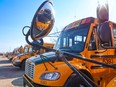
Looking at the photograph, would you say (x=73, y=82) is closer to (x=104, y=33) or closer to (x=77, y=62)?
(x=77, y=62)

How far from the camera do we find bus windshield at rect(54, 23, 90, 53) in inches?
207

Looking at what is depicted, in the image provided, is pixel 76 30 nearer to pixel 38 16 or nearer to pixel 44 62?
pixel 44 62

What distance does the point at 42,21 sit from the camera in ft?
7.68

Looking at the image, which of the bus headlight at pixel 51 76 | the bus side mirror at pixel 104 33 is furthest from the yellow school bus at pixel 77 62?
the bus side mirror at pixel 104 33

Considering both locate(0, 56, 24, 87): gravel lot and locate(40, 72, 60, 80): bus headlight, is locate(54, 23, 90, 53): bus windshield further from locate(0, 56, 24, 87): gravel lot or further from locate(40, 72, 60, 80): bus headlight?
locate(0, 56, 24, 87): gravel lot

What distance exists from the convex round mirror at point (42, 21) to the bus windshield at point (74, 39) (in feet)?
9.45

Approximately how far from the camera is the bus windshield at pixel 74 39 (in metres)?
5.25

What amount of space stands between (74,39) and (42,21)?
3.19 metres

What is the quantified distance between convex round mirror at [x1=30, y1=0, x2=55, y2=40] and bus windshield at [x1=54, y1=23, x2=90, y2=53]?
288 cm

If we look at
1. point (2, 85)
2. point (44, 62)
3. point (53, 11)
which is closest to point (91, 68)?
point (44, 62)

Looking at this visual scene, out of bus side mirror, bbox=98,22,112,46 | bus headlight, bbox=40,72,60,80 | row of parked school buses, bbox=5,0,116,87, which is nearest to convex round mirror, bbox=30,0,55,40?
bus side mirror, bbox=98,22,112,46

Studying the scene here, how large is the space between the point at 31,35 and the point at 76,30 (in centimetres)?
336

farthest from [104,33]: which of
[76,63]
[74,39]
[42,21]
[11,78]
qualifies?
[11,78]

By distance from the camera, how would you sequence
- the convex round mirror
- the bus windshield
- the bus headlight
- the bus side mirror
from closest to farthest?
1. the convex round mirror
2. the bus side mirror
3. the bus headlight
4. the bus windshield
